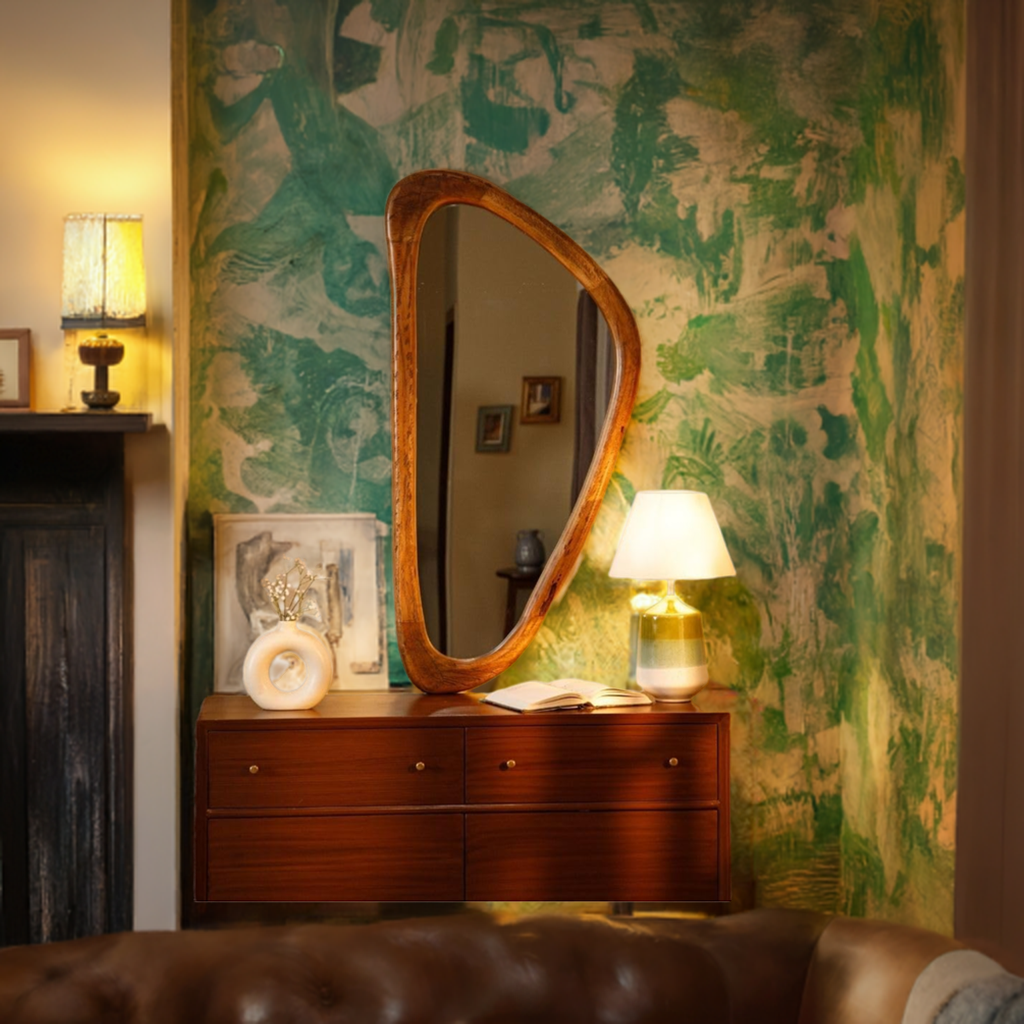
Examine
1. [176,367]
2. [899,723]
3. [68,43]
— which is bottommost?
[899,723]

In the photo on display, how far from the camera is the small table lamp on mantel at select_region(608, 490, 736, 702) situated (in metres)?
2.64

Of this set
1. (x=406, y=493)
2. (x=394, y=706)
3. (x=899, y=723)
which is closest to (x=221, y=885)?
(x=394, y=706)

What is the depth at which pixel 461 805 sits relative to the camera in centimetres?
253

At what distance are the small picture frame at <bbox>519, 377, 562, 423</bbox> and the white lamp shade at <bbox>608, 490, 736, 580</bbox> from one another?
363mm

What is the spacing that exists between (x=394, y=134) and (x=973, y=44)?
1.53m

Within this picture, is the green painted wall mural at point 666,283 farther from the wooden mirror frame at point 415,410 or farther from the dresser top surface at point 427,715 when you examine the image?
the dresser top surface at point 427,715

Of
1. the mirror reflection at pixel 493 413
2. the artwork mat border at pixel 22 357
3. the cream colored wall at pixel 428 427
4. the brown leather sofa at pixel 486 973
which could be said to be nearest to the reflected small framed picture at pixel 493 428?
the mirror reflection at pixel 493 413

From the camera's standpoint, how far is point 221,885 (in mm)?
2482

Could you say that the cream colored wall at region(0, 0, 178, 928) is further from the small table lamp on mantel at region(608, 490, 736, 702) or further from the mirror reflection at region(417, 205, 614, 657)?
the small table lamp on mantel at region(608, 490, 736, 702)

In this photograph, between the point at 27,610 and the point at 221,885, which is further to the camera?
the point at 27,610

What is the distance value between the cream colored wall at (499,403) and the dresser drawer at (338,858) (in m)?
0.53

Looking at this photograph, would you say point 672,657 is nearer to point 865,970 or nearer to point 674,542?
point 674,542

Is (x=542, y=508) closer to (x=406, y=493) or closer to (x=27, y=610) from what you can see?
(x=406, y=493)

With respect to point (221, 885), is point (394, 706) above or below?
above
